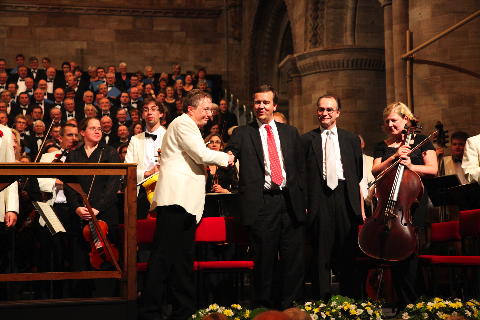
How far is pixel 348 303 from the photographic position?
5391 millimetres

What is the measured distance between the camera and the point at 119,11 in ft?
74.6

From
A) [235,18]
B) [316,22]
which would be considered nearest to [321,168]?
[316,22]

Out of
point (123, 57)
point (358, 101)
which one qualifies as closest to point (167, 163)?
point (358, 101)

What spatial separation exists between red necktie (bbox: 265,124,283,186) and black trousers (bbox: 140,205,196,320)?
69 centimetres

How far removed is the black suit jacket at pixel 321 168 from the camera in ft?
20.0

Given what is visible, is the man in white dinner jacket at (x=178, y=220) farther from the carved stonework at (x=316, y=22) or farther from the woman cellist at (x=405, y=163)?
the carved stonework at (x=316, y=22)

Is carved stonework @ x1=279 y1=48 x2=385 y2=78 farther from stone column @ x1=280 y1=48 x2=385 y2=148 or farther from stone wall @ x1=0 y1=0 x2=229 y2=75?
stone wall @ x1=0 y1=0 x2=229 y2=75

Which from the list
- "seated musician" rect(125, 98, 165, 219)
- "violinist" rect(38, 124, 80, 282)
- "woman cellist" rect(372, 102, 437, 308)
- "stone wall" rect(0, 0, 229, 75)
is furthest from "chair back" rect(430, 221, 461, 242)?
"stone wall" rect(0, 0, 229, 75)

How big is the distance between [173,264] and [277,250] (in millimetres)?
784

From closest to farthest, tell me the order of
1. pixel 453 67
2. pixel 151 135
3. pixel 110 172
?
1. pixel 110 172
2. pixel 151 135
3. pixel 453 67

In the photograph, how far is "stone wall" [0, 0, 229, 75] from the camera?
73.0ft

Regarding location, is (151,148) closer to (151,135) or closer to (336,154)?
(151,135)

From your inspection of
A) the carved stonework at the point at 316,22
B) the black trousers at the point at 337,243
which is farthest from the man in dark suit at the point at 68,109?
the black trousers at the point at 337,243

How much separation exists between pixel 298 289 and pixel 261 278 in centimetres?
30
